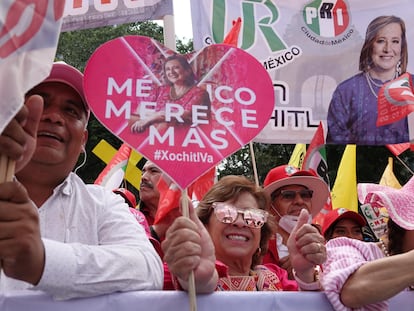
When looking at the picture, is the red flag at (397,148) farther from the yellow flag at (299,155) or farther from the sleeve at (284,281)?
the sleeve at (284,281)

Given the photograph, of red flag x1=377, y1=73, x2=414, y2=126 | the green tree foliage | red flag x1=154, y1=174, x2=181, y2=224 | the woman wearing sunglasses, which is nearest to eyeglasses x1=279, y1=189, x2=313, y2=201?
red flag x1=377, y1=73, x2=414, y2=126

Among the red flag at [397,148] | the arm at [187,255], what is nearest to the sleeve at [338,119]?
the red flag at [397,148]

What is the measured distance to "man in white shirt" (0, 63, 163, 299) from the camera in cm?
189

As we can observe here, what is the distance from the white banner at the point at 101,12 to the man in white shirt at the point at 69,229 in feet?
7.47

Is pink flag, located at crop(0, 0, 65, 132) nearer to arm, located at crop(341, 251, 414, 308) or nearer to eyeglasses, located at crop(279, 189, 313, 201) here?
arm, located at crop(341, 251, 414, 308)

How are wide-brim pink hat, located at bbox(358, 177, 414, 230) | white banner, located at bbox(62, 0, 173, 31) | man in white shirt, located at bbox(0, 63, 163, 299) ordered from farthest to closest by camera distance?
white banner, located at bbox(62, 0, 173, 31)
wide-brim pink hat, located at bbox(358, 177, 414, 230)
man in white shirt, located at bbox(0, 63, 163, 299)

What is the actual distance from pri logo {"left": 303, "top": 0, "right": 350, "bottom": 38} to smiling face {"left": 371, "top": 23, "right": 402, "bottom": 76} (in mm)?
314

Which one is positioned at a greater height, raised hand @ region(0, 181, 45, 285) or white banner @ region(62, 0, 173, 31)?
white banner @ region(62, 0, 173, 31)

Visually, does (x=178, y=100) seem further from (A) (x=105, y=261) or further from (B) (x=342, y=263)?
(B) (x=342, y=263)

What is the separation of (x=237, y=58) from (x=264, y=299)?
75 centimetres

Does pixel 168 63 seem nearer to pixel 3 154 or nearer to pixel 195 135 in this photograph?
pixel 195 135

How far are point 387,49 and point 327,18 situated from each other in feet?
1.97

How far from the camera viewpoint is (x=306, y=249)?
248 cm

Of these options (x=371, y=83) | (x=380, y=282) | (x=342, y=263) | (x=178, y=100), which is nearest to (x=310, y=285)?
(x=342, y=263)
